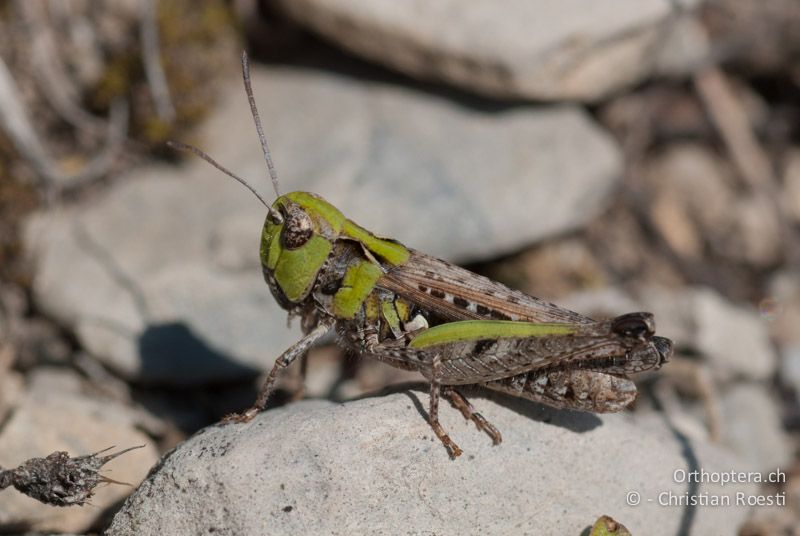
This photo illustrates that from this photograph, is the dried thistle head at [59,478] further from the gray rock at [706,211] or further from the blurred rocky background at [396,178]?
the gray rock at [706,211]

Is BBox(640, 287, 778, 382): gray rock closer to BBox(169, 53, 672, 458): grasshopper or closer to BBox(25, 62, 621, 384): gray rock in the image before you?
BBox(25, 62, 621, 384): gray rock

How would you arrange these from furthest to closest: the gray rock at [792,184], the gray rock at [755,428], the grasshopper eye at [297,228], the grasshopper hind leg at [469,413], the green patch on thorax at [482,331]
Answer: the gray rock at [792,184] → the gray rock at [755,428] → the grasshopper eye at [297,228] → the grasshopper hind leg at [469,413] → the green patch on thorax at [482,331]

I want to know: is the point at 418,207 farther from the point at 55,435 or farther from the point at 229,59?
the point at 55,435

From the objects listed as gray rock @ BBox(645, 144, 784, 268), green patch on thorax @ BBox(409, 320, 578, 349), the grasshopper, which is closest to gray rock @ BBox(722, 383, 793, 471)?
gray rock @ BBox(645, 144, 784, 268)

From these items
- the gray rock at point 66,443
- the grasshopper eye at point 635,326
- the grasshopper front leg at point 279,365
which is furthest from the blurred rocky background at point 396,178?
the grasshopper eye at point 635,326

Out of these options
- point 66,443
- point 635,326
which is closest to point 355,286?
point 635,326

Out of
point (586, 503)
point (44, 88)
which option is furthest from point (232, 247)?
point (586, 503)
